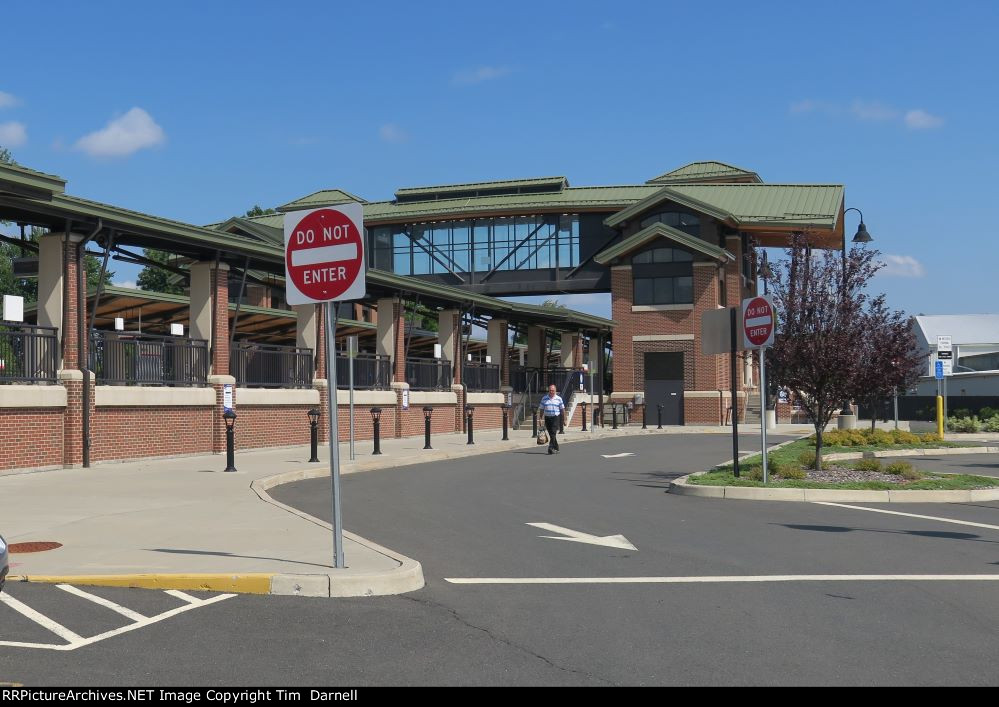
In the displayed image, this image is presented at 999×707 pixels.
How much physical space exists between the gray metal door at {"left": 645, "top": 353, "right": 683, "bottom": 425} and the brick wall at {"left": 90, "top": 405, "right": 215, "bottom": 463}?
32.7 meters

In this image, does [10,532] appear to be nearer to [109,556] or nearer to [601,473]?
[109,556]

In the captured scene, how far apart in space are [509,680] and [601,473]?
50.0 feet

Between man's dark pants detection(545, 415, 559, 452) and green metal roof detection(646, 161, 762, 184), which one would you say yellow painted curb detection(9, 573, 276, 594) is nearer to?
man's dark pants detection(545, 415, 559, 452)

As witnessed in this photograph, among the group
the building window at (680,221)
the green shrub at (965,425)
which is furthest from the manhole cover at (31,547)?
the building window at (680,221)

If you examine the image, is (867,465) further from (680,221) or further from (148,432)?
(680,221)

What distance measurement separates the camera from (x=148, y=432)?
72.9 ft

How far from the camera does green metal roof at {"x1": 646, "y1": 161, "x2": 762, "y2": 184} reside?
63344mm

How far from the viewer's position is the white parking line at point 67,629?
6265 mm

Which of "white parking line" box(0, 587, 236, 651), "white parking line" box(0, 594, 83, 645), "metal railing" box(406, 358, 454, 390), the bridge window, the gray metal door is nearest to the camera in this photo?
"white parking line" box(0, 587, 236, 651)

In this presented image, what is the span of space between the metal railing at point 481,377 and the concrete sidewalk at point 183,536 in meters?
20.9

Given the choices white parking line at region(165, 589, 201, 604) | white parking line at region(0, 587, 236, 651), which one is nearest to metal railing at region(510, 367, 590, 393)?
white parking line at region(165, 589, 201, 604)

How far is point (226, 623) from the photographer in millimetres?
6984

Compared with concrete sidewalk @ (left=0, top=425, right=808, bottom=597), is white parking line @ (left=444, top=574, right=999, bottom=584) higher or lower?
lower

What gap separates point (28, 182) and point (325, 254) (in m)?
11.5
